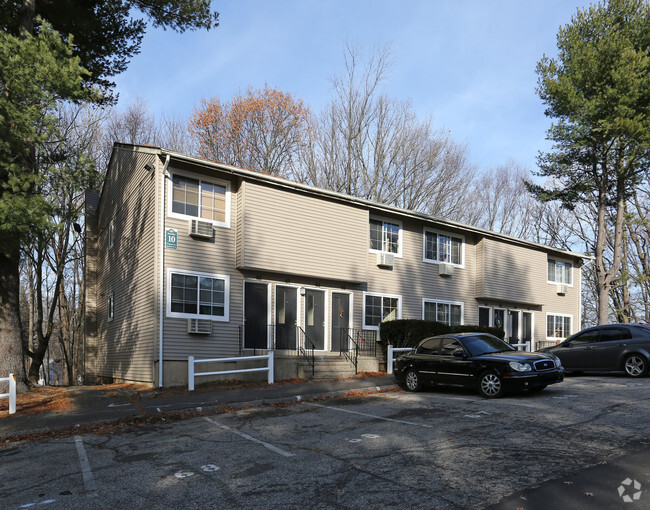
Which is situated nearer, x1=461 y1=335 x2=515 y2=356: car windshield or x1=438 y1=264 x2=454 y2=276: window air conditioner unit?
x1=461 y1=335 x2=515 y2=356: car windshield

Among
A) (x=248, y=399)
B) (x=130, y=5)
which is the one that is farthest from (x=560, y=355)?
(x=130, y=5)

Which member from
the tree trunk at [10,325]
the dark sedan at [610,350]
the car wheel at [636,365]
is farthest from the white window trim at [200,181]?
the car wheel at [636,365]

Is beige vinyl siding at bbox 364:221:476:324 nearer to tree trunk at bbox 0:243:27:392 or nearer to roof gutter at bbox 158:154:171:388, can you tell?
roof gutter at bbox 158:154:171:388

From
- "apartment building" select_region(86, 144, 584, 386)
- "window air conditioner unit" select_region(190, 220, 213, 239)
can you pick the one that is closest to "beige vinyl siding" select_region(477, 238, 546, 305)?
"apartment building" select_region(86, 144, 584, 386)

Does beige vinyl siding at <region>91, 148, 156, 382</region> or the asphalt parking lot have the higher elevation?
beige vinyl siding at <region>91, 148, 156, 382</region>

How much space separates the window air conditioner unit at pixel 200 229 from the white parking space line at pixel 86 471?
7902 millimetres

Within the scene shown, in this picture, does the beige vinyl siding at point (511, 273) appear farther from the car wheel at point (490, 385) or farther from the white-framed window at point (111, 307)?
the white-framed window at point (111, 307)

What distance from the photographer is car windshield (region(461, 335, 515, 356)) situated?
12.5 metres

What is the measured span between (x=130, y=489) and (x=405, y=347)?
13.7m

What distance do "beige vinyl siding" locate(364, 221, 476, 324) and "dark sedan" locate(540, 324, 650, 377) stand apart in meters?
6.49

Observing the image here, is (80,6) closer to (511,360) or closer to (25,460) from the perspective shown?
(25,460)

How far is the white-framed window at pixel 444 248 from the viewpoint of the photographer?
22578mm

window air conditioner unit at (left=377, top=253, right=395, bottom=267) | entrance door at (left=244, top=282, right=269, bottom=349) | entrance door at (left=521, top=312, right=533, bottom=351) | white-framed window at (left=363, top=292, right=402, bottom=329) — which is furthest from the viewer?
entrance door at (left=521, top=312, right=533, bottom=351)

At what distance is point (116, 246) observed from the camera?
66.4 feet
